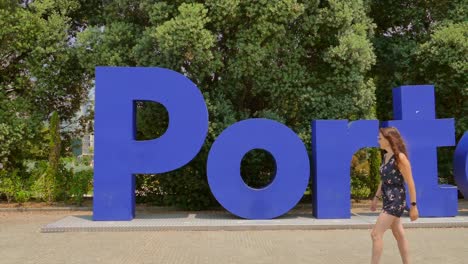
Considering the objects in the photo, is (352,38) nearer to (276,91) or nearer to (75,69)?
(276,91)

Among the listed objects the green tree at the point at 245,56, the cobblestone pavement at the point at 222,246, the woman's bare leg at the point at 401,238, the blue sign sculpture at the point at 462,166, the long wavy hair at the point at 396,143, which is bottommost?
the cobblestone pavement at the point at 222,246

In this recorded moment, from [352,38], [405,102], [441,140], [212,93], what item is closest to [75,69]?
[212,93]

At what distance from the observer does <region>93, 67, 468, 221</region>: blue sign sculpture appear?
1070 cm

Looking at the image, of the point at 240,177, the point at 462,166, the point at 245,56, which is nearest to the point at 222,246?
the point at 240,177

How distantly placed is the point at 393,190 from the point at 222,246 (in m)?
3.87

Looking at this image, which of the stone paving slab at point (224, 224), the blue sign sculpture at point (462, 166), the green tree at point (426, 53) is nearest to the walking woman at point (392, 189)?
the stone paving slab at point (224, 224)

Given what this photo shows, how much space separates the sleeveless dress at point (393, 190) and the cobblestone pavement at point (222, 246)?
6.47 feet

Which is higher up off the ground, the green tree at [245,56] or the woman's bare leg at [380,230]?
the green tree at [245,56]

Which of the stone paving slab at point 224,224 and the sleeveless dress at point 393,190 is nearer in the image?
the sleeveless dress at point 393,190

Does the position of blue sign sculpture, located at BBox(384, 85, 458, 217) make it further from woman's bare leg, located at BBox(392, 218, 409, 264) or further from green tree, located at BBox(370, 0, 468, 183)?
woman's bare leg, located at BBox(392, 218, 409, 264)

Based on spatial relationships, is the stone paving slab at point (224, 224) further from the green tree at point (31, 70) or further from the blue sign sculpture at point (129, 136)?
the green tree at point (31, 70)

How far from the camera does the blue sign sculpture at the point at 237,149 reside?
10.7m

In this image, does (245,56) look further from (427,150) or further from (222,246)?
(222,246)

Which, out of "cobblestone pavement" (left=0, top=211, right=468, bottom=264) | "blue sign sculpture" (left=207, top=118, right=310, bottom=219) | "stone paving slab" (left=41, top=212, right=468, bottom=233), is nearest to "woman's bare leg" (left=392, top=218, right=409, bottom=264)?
"cobblestone pavement" (left=0, top=211, right=468, bottom=264)
